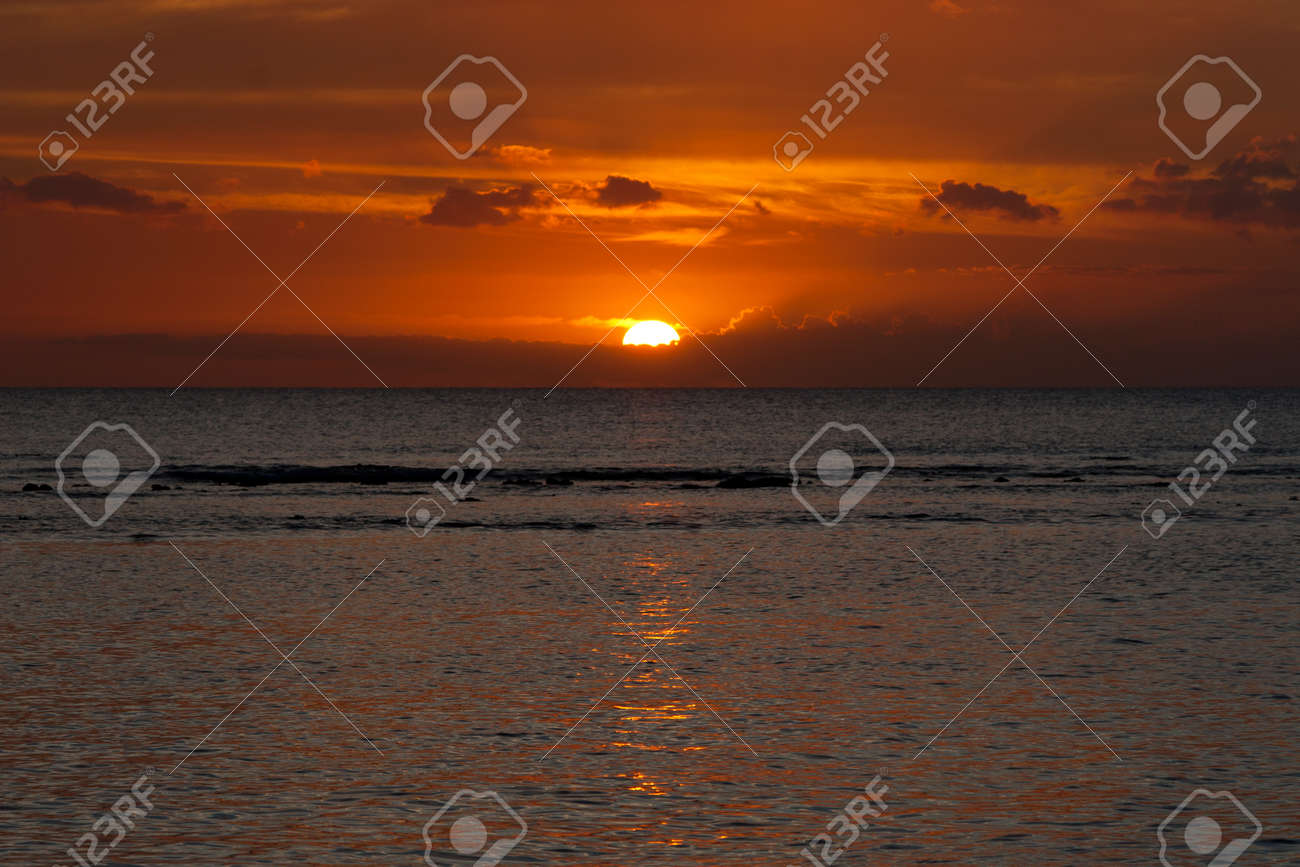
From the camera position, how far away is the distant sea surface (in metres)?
13.0

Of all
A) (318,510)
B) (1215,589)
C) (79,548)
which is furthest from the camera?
(318,510)

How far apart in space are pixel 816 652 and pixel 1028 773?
7067 mm

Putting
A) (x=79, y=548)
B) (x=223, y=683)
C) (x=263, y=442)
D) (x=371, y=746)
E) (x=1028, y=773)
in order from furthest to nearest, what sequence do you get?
(x=263, y=442)
(x=79, y=548)
(x=223, y=683)
(x=371, y=746)
(x=1028, y=773)

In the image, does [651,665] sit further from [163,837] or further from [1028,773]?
[163,837]

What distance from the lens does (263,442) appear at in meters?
114

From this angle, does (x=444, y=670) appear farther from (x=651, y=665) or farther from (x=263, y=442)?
(x=263, y=442)

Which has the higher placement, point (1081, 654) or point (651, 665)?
point (651, 665)

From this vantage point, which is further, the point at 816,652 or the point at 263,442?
the point at 263,442

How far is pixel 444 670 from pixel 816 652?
6.11m

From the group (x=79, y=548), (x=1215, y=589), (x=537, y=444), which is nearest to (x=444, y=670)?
(x=1215, y=589)

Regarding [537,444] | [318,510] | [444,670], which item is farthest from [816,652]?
[537,444]

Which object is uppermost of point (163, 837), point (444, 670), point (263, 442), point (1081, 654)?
point (263, 442)

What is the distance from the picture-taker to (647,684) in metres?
19.4

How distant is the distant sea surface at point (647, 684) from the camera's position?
42.7 ft
